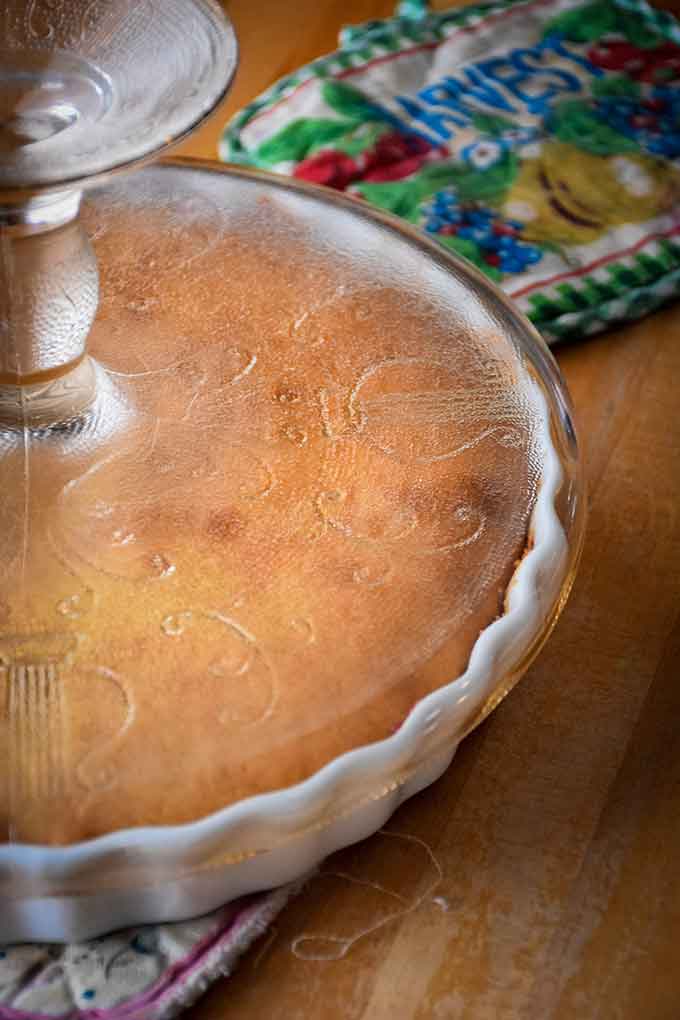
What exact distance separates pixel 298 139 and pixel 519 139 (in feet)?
0.43

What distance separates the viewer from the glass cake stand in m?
0.44

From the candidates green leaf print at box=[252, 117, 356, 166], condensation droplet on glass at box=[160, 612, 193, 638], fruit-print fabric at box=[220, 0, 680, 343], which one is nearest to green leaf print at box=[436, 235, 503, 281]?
fruit-print fabric at box=[220, 0, 680, 343]

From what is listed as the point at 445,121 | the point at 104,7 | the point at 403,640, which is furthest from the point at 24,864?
the point at 445,121

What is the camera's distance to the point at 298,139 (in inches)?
32.0

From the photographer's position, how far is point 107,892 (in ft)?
1.42

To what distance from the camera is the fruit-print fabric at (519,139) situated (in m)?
0.75

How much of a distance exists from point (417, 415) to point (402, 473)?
35 mm

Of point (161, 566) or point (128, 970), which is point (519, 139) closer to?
point (161, 566)

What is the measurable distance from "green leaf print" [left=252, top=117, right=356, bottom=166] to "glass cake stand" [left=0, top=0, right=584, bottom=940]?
19 centimetres

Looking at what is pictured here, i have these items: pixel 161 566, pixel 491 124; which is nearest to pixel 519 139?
pixel 491 124

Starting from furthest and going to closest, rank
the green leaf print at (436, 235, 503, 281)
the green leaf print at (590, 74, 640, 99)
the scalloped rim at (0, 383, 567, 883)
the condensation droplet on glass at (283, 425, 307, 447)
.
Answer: the green leaf print at (590, 74, 640, 99) → the green leaf print at (436, 235, 503, 281) → the condensation droplet on glass at (283, 425, 307, 447) → the scalloped rim at (0, 383, 567, 883)

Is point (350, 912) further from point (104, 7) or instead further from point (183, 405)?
point (104, 7)

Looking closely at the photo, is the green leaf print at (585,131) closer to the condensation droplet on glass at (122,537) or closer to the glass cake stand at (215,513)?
the glass cake stand at (215,513)

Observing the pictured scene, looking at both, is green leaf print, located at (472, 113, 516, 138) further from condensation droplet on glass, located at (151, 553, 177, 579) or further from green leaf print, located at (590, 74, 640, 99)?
condensation droplet on glass, located at (151, 553, 177, 579)
